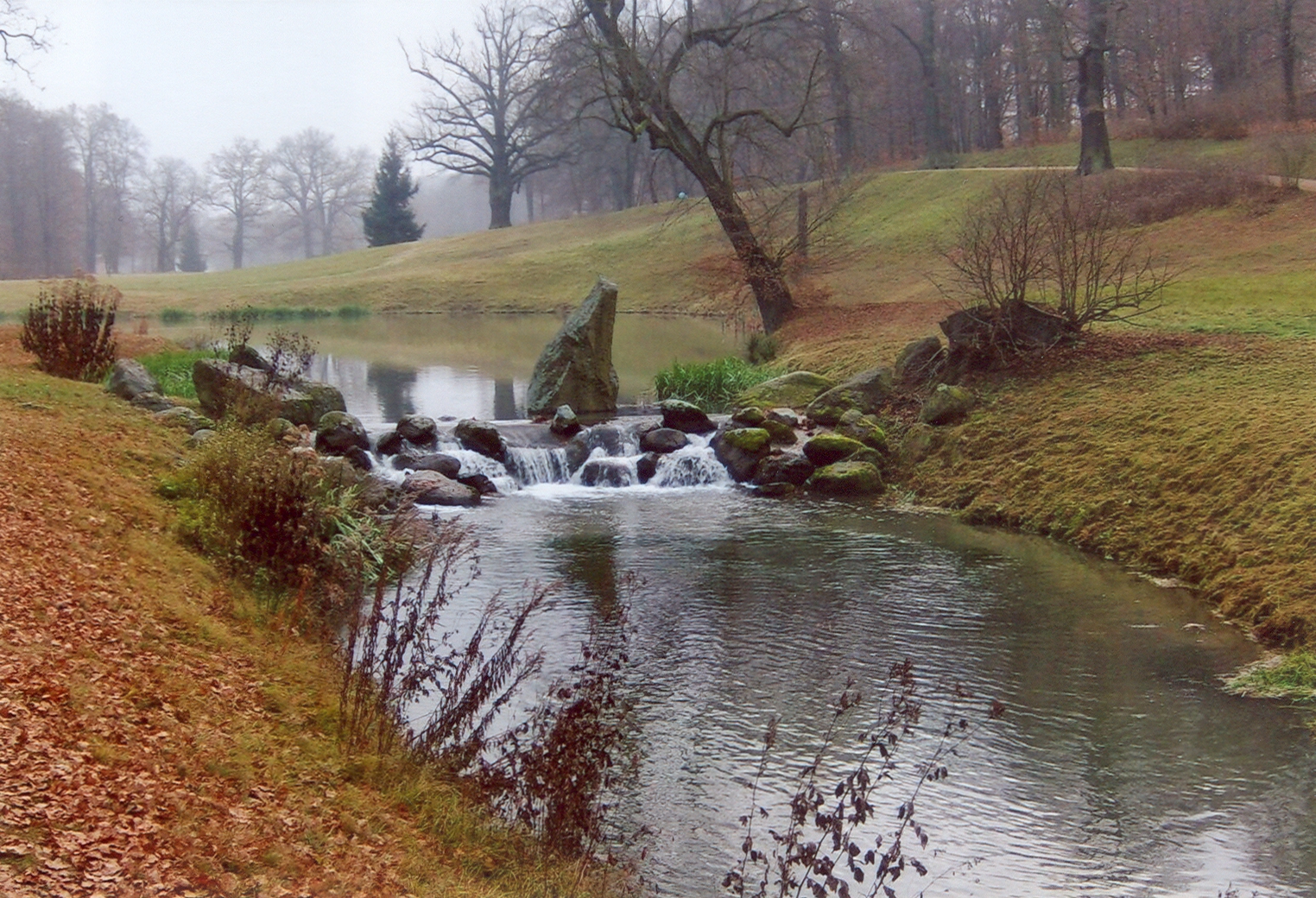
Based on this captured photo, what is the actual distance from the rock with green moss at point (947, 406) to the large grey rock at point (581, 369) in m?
5.46

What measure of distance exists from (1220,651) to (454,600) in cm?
589

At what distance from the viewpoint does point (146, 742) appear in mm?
5016

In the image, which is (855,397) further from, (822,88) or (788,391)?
(822,88)

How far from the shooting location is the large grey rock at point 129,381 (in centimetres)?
1448

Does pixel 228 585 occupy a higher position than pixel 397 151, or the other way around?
pixel 397 151

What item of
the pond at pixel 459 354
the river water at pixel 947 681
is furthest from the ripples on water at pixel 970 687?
the pond at pixel 459 354

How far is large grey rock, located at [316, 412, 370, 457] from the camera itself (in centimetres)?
1572

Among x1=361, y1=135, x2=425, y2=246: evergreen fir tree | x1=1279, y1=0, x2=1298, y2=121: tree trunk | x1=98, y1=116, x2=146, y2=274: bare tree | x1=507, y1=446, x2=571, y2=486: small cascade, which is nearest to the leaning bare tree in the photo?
x1=507, y1=446, x2=571, y2=486: small cascade

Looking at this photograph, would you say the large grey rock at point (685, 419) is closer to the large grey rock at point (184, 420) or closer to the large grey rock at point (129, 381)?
the large grey rock at point (184, 420)

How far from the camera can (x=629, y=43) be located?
27.7 metres

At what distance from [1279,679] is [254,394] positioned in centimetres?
1069

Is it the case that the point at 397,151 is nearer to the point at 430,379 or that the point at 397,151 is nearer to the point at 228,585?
the point at 430,379

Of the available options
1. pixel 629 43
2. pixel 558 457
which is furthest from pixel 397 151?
pixel 558 457

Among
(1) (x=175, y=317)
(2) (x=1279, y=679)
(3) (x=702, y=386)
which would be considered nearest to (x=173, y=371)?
(3) (x=702, y=386)
